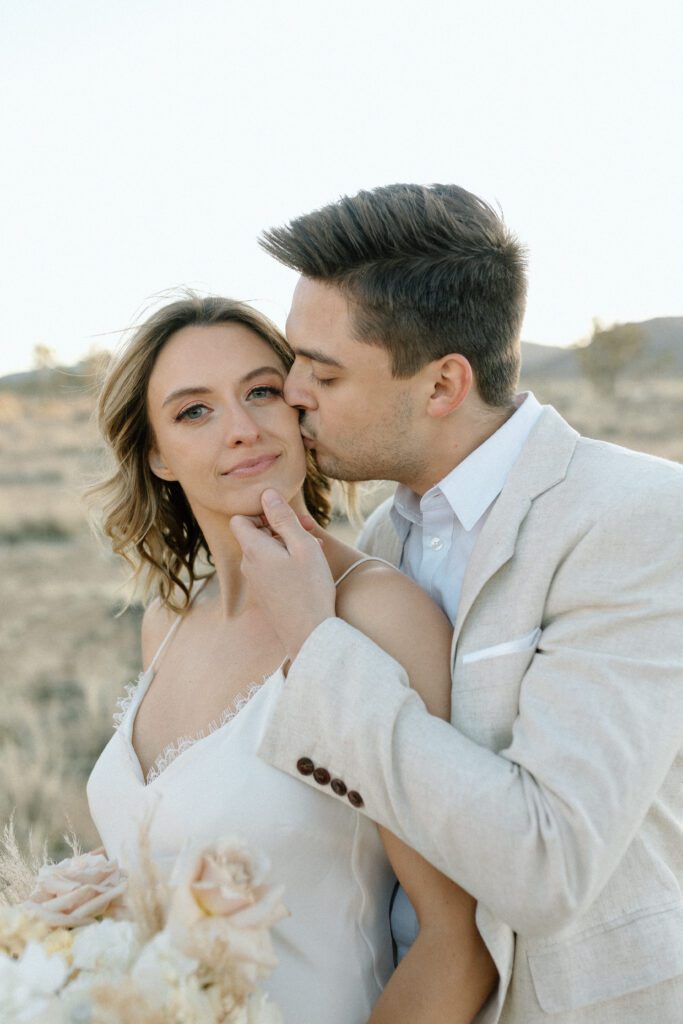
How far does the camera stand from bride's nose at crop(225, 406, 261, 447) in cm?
289

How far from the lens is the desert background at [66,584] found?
630 cm

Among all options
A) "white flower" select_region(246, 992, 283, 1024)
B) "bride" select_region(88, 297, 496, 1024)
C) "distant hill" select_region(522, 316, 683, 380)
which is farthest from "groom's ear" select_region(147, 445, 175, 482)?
"distant hill" select_region(522, 316, 683, 380)

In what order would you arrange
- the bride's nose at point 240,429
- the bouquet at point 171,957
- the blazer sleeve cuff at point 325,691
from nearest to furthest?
the bouquet at point 171,957 < the blazer sleeve cuff at point 325,691 < the bride's nose at point 240,429

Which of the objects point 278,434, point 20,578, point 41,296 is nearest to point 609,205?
point 41,296

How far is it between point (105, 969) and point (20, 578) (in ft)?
37.4

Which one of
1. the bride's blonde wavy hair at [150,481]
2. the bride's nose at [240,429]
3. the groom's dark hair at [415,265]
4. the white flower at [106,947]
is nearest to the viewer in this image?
the white flower at [106,947]

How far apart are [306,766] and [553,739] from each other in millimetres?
556

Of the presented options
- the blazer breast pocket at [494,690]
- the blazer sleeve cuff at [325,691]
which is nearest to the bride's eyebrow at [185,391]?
the blazer sleeve cuff at [325,691]

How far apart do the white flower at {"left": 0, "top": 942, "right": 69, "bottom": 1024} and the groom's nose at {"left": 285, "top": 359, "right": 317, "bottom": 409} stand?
1.67 meters

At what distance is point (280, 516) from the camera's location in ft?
9.02

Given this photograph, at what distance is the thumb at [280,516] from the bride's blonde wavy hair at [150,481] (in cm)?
50

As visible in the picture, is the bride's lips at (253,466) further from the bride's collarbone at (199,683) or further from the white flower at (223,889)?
the white flower at (223,889)

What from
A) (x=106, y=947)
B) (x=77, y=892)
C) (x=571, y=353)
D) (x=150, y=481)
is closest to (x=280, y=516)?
(x=150, y=481)

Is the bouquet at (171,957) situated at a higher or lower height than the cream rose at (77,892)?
higher
